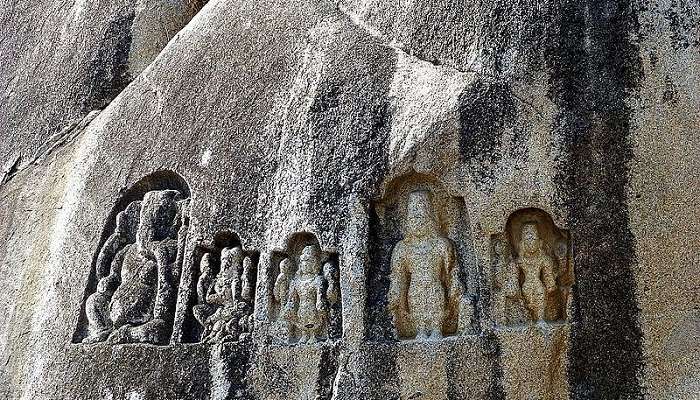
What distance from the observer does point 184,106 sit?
4.75 metres

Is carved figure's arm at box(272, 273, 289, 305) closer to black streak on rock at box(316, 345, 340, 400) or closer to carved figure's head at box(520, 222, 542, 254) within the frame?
black streak on rock at box(316, 345, 340, 400)

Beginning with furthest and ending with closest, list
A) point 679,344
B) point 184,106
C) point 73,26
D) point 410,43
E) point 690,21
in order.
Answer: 1. point 73,26
2. point 184,106
3. point 410,43
4. point 690,21
5. point 679,344

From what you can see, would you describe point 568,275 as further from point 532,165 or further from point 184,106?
point 184,106

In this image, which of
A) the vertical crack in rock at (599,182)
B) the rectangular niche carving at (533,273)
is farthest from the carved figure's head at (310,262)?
the vertical crack in rock at (599,182)

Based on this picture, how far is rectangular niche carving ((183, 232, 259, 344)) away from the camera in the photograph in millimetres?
4227

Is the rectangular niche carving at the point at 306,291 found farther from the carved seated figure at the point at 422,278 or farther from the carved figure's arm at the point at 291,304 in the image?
the carved seated figure at the point at 422,278

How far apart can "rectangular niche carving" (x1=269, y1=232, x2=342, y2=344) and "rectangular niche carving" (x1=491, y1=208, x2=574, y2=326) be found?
760 millimetres

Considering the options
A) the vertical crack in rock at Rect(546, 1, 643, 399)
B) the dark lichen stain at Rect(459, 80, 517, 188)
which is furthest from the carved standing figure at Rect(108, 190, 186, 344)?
the vertical crack in rock at Rect(546, 1, 643, 399)

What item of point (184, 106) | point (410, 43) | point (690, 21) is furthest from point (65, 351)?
point (690, 21)

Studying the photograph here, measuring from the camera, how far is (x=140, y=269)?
453 centimetres

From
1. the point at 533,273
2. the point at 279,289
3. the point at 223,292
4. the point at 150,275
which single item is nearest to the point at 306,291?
the point at 279,289

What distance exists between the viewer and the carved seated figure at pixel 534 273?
3838 millimetres

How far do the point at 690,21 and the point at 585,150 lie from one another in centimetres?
80

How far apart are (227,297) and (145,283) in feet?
1.66
